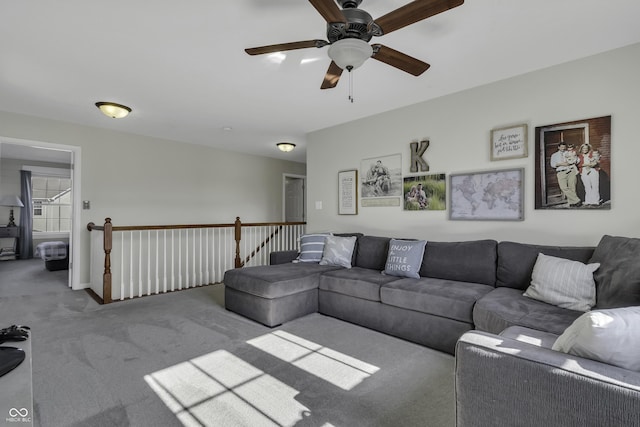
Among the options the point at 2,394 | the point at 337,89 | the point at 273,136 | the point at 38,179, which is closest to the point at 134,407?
the point at 2,394

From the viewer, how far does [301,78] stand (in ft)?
10.00

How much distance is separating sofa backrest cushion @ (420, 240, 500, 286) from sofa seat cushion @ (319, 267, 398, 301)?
41 cm

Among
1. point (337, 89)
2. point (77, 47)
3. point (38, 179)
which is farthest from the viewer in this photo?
point (38, 179)

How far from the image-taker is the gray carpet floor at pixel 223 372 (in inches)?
66.8

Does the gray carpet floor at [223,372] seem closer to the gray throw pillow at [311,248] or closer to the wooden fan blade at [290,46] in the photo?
the gray throw pillow at [311,248]

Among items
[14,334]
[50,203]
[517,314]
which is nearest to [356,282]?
[517,314]

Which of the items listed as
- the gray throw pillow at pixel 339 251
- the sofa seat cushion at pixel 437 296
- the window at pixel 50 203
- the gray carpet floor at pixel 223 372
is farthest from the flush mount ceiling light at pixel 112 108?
the window at pixel 50 203

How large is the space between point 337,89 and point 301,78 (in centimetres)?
47

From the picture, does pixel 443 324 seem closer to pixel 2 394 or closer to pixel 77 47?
pixel 2 394

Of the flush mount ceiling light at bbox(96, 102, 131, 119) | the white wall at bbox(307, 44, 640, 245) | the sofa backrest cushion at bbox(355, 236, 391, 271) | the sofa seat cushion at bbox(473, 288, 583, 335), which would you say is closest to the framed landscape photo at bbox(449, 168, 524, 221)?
the white wall at bbox(307, 44, 640, 245)

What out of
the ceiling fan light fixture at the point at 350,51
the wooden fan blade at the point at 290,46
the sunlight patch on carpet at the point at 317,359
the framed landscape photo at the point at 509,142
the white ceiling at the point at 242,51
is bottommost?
the sunlight patch on carpet at the point at 317,359

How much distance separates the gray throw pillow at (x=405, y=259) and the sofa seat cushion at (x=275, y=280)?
70cm
